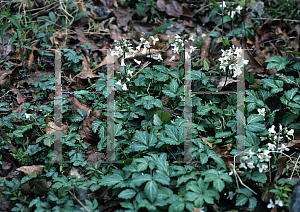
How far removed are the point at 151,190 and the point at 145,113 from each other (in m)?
0.97

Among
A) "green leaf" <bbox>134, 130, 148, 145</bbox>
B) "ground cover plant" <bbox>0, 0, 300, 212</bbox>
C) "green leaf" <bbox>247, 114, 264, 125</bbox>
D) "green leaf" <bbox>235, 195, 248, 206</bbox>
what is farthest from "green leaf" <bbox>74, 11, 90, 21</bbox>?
"green leaf" <bbox>235, 195, 248, 206</bbox>

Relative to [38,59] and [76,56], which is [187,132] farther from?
[38,59]

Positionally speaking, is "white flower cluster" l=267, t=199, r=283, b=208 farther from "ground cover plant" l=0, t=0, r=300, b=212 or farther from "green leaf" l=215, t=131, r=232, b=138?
"green leaf" l=215, t=131, r=232, b=138

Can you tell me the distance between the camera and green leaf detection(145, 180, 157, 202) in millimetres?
2028

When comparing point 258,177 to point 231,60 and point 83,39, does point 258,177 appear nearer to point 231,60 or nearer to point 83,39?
point 231,60

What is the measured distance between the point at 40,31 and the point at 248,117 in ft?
9.97

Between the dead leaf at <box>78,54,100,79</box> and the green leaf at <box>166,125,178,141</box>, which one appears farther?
the dead leaf at <box>78,54,100,79</box>

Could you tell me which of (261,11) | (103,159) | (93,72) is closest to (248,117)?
(103,159)

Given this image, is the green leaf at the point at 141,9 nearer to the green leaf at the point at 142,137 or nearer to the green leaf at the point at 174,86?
the green leaf at the point at 174,86

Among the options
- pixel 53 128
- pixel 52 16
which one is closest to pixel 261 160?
pixel 53 128

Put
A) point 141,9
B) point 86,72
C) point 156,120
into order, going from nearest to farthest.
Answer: point 156,120
point 86,72
point 141,9

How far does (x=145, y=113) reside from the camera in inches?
112

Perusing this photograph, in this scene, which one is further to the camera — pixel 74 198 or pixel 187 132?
pixel 187 132

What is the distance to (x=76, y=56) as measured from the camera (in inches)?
142
